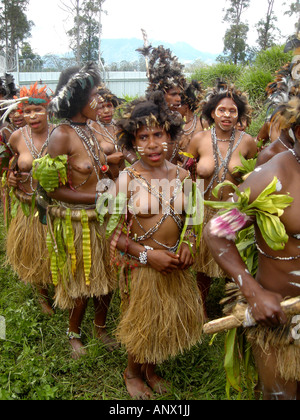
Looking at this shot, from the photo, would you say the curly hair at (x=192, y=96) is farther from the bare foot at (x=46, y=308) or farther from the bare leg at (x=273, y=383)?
the bare leg at (x=273, y=383)

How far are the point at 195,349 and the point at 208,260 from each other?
85 cm

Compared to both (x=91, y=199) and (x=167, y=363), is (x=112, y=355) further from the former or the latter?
(x=91, y=199)

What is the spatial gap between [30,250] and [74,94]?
166cm

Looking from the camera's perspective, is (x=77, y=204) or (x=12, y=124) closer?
(x=77, y=204)

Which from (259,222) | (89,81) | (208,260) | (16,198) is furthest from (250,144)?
(16,198)

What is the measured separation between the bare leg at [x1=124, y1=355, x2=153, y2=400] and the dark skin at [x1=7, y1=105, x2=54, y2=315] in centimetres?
134

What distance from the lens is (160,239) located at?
264 cm

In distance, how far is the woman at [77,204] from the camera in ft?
10.5

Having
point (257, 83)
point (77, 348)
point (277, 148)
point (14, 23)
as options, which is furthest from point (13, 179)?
point (14, 23)

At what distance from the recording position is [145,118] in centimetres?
257

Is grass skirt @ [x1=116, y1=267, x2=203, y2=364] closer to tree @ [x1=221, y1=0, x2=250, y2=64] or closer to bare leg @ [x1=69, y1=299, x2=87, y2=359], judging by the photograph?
bare leg @ [x1=69, y1=299, x2=87, y2=359]

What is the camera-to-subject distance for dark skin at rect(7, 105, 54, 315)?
3.99 metres

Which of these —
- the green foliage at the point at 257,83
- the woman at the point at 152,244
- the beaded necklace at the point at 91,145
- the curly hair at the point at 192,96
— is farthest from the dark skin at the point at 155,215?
the green foliage at the point at 257,83

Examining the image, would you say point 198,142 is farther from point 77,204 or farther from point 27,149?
point 27,149
